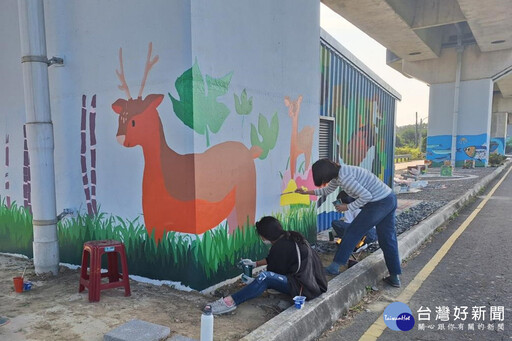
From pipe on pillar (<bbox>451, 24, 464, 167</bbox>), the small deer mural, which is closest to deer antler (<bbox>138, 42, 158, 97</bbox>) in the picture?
the small deer mural

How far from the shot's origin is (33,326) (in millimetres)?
3119

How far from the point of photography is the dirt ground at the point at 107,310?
306 cm

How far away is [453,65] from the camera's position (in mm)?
28594

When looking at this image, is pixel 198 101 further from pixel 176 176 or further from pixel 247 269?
pixel 247 269

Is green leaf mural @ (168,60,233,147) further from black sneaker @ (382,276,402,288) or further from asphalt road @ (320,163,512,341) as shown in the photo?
black sneaker @ (382,276,402,288)

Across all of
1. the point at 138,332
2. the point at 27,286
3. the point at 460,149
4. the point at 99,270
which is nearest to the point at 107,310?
the point at 99,270

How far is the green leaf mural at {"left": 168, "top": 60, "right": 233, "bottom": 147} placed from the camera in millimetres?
3668

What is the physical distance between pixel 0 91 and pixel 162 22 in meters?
3.09

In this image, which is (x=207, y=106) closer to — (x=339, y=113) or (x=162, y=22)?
(x=162, y=22)

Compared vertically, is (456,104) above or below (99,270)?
above

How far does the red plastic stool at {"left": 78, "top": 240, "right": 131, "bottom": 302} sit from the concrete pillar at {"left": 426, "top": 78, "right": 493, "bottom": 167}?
102 feet

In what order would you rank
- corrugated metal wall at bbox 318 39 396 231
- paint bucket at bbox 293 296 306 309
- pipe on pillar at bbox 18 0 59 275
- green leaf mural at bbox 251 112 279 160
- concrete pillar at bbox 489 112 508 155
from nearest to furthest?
paint bucket at bbox 293 296 306 309, pipe on pillar at bbox 18 0 59 275, green leaf mural at bbox 251 112 279 160, corrugated metal wall at bbox 318 39 396 231, concrete pillar at bbox 489 112 508 155

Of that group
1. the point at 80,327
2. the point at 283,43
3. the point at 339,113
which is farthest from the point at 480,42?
the point at 80,327

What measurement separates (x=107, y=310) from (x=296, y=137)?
11.1 ft
